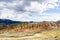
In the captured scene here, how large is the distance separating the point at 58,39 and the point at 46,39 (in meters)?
5.24

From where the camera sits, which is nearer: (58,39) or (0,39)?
(58,39)

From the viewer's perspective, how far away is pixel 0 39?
7944cm

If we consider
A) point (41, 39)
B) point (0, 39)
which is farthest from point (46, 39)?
point (0, 39)

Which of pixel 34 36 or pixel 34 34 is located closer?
pixel 34 36

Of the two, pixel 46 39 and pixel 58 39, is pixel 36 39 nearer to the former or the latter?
pixel 46 39

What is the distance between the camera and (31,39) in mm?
78812

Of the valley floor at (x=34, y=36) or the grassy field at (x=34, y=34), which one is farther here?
the grassy field at (x=34, y=34)

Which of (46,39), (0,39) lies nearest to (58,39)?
(46,39)

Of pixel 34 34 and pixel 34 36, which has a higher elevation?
pixel 34 34

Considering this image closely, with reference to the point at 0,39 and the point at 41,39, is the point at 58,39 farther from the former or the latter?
the point at 0,39

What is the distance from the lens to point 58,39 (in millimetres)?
74562

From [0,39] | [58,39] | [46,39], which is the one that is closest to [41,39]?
[46,39]

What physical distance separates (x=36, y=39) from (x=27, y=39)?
359cm

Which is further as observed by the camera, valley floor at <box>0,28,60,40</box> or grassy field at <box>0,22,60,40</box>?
grassy field at <box>0,22,60,40</box>
